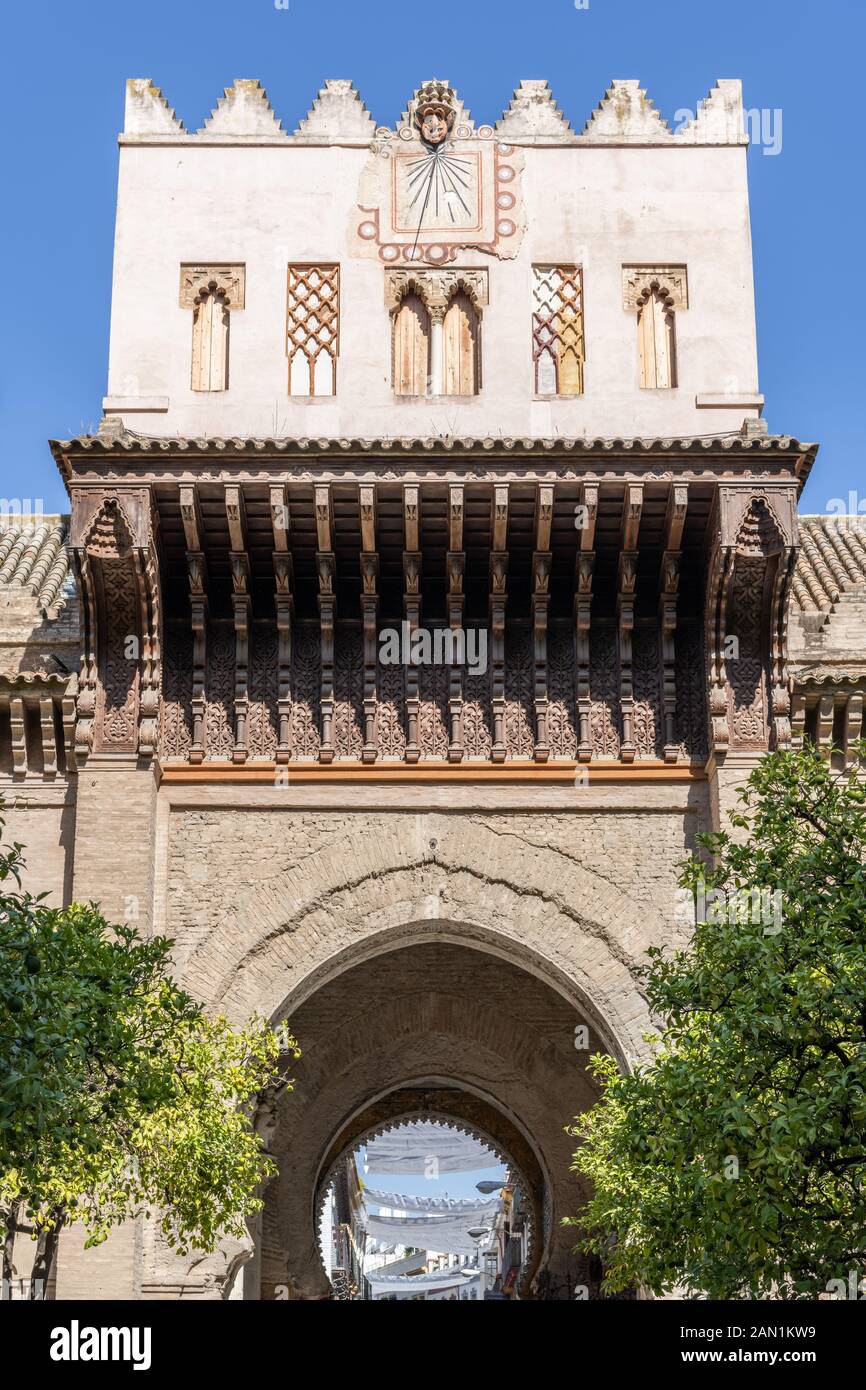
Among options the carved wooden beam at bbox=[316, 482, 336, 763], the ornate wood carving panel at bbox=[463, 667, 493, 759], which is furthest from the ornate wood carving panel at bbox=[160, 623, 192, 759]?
the ornate wood carving panel at bbox=[463, 667, 493, 759]

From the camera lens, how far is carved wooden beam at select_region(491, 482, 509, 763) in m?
14.0

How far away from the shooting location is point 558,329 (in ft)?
49.4

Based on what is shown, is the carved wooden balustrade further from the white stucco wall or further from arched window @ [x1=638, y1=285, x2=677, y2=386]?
arched window @ [x1=638, y1=285, x2=677, y2=386]

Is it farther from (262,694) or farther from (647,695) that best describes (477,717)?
(262,694)

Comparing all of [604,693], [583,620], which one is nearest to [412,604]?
[583,620]

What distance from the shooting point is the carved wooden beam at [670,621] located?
45.8 feet

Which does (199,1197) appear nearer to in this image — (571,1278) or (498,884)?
(498,884)

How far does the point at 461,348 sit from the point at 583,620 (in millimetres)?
2419

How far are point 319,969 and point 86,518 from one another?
3634 mm

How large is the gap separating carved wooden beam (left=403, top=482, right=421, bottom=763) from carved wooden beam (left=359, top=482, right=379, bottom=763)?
9.2 inches

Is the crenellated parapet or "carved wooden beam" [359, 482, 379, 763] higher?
the crenellated parapet

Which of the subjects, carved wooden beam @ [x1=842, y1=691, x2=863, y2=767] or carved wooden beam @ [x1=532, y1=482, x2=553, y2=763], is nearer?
carved wooden beam @ [x1=532, y1=482, x2=553, y2=763]

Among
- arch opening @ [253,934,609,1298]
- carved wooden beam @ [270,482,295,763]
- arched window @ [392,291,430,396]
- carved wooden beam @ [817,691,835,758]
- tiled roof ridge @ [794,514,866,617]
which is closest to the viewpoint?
carved wooden beam @ [270,482,295,763]
